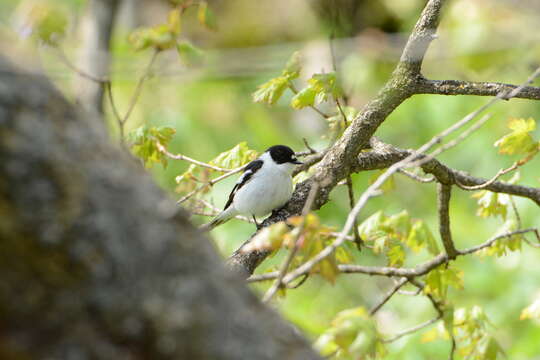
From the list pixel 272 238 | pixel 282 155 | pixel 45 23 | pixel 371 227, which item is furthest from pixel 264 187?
pixel 272 238

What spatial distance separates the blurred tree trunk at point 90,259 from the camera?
42.0 inches

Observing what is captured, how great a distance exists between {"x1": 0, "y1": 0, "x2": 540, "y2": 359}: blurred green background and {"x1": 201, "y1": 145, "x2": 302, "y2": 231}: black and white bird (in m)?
0.53

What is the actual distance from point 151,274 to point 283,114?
31.8 ft

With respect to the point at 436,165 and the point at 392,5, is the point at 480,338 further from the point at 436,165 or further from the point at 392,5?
the point at 392,5

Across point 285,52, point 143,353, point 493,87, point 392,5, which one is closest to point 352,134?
point 493,87

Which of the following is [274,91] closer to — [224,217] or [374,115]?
[374,115]

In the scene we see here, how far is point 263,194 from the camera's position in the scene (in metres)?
3.70

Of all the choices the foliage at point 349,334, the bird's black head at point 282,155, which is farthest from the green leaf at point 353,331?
the bird's black head at point 282,155

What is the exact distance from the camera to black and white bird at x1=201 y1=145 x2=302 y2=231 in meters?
3.61

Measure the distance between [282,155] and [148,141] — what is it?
994 mm

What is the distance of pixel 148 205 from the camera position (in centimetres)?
119

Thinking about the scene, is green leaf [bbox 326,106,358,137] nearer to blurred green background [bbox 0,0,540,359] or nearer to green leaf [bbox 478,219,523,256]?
blurred green background [bbox 0,0,540,359]

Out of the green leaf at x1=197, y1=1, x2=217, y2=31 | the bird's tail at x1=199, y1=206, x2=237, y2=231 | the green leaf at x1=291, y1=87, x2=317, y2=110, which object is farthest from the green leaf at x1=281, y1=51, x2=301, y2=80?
the bird's tail at x1=199, y1=206, x2=237, y2=231

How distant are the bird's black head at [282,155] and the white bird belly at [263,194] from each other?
0.37 feet
